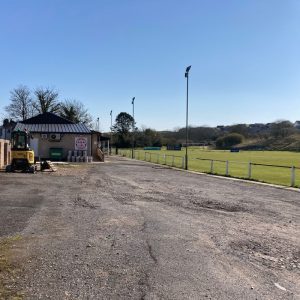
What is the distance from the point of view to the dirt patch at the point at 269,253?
307 inches

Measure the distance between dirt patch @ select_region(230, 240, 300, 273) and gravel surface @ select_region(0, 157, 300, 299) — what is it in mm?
16

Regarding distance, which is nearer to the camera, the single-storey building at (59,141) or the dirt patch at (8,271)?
the dirt patch at (8,271)

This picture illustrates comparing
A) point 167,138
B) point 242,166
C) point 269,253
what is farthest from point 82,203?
point 167,138

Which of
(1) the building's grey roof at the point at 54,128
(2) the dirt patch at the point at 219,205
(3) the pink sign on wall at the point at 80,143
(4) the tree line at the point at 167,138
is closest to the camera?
(2) the dirt patch at the point at 219,205

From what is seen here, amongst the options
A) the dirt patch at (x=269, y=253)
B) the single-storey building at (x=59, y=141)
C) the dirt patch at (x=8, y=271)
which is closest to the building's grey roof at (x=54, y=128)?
the single-storey building at (x=59, y=141)

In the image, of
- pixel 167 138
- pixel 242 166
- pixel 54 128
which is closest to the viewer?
pixel 242 166

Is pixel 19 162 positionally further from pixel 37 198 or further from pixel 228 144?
pixel 228 144

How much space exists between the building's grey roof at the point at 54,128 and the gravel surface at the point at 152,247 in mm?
36732

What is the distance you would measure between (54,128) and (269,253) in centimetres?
4728

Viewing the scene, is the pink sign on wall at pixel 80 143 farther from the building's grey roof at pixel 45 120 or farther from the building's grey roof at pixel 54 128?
the building's grey roof at pixel 45 120

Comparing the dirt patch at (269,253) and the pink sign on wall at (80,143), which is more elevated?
the pink sign on wall at (80,143)

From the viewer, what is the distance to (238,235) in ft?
33.9

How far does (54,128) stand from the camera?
177 feet

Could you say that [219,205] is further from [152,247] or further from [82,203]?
[152,247]
